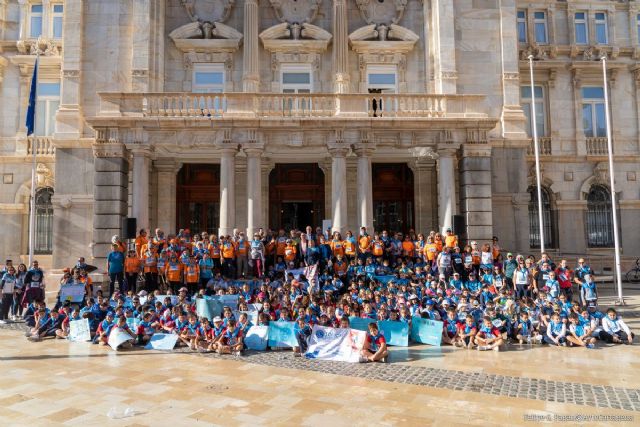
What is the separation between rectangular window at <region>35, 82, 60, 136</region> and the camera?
23.1 metres

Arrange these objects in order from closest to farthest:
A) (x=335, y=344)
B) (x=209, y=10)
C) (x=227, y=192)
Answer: (x=335, y=344) → (x=227, y=192) → (x=209, y=10)

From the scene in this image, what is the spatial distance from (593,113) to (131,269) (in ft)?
78.9

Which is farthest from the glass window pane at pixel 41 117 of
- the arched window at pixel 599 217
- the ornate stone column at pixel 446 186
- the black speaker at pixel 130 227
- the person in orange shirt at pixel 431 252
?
the arched window at pixel 599 217

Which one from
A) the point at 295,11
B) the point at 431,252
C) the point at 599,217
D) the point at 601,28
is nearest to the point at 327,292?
the point at 431,252

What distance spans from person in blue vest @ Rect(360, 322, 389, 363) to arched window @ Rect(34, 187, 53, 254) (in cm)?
1902

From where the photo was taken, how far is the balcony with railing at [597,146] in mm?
24484

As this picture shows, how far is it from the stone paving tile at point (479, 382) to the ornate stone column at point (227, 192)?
7718mm

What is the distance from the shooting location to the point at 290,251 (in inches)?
609

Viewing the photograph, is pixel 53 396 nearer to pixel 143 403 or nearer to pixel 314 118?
pixel 143 403

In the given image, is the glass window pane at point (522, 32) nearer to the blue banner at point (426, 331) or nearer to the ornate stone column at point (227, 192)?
the ornate stone column at point (227, 192)

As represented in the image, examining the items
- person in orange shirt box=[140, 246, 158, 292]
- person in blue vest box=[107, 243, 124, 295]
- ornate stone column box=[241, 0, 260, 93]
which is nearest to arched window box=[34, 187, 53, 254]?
person in blue vest box=[107, 243, 124, 295]

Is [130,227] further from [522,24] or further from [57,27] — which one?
[522,24]

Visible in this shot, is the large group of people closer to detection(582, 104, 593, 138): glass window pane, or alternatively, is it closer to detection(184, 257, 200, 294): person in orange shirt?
detection(184, 257, 200, 294): person in orange shirt

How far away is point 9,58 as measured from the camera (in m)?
23.3
